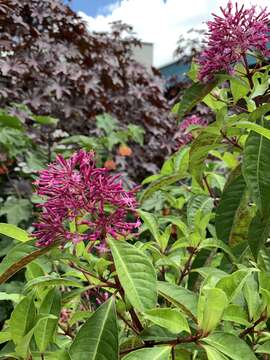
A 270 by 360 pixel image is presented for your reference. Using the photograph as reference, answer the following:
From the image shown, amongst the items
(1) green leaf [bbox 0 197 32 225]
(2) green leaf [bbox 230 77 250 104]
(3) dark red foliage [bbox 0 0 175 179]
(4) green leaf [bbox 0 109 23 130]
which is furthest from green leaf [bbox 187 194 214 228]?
(3) dark red foliage [bbox 0 0 175 179]

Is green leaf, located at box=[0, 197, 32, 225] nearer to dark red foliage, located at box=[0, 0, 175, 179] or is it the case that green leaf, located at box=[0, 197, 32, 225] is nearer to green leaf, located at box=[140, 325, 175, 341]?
dark red foliage, located at box=[0, 0, 175, 179]

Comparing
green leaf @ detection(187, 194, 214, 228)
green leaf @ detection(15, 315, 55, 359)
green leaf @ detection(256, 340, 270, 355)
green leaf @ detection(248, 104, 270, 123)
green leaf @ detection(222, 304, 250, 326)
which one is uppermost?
green leaf @ detection(248, 104, 270, 123)

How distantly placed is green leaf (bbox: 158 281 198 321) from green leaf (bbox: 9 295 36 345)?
19 cm

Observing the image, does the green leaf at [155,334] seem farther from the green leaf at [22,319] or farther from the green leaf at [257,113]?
the green leaf at [257,113]

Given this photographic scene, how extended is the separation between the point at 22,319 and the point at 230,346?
29cm

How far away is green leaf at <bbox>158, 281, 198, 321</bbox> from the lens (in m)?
0.81

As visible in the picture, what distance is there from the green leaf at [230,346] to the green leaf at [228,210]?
38 cm

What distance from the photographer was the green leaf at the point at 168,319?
29.1 inches

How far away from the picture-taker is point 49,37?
3537 mm

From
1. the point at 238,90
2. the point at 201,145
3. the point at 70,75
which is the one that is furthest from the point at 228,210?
the point at 70,75

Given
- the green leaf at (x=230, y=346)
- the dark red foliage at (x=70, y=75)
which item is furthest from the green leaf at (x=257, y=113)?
the dark red foliage at (x=70, y=75)

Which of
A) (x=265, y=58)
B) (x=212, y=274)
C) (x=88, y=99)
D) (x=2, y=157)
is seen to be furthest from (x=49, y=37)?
(x=212, y=274)

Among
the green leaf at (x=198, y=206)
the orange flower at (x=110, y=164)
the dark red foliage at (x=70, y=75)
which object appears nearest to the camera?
the green leaf at (x=198, y=206)

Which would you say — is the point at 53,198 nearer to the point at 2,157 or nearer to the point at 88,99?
the point at 2,157
